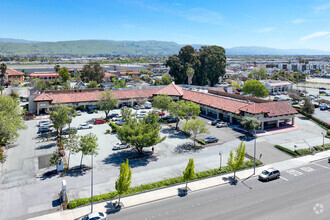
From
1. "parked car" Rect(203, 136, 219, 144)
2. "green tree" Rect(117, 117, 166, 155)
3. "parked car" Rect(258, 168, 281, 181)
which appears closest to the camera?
"parked car" Rect(258, 168, 281, 181)

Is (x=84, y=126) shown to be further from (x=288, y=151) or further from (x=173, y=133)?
(x=288, y=151)

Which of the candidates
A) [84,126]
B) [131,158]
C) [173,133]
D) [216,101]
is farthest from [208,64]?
[131,158]

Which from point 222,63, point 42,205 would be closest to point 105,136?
point 42,205

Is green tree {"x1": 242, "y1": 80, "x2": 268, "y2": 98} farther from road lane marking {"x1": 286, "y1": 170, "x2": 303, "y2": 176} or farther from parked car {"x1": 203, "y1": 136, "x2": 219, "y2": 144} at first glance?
road lane marking {"x1": 286, "y1": 170, "x2": 303, "y2": 176}

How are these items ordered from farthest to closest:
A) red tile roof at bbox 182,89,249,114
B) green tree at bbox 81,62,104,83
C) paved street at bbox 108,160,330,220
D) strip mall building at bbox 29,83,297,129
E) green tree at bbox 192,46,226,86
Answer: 1. green tree at bbox 81,62,104,83
2. green tree at bbox 192,46,226,86
3. red tile roof at bbox 182,89,249,114
4. strip mall building at bbox 29,83,297,129
5. paved street at bbox 108,160,330,220

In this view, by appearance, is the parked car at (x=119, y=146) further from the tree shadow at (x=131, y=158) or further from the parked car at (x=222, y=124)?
the parked car at (x=222, y=124)

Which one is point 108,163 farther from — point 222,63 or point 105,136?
point 222,63

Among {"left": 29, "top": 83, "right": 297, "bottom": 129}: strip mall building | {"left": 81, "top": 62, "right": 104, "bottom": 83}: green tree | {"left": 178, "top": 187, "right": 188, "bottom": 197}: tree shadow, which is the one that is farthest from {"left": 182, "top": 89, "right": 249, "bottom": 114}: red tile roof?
{"left": 81, "top": 62, "right": 104, "bottom": 83}: green tree
